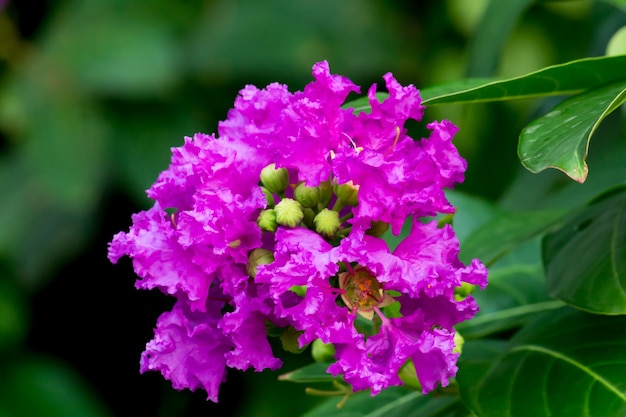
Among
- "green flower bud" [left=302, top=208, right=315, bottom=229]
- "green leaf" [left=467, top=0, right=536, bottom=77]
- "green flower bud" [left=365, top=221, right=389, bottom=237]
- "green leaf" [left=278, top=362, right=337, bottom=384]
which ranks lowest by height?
"green leaf" [left=278, top=362, right=337, bottom=384]

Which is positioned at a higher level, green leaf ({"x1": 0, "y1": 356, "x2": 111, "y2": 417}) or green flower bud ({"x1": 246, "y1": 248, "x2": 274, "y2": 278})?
green flower bud ({"x1": 246, "y1": 248, "x2": 274, "y2": 278})

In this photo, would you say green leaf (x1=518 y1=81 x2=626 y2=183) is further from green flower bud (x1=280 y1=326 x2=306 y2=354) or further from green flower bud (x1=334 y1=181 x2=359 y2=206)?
green flower bud (x1=280 y1=326 x2=306 y2=354)

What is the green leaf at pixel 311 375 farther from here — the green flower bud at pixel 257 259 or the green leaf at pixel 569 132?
the green leaf at pixel 569 132

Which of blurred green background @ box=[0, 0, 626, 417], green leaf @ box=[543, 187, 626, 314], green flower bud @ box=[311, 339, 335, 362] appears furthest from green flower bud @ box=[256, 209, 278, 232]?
blurred green background @ box=[0, 0, 626, 417]

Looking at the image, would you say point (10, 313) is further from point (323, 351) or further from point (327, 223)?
point (327, 223)

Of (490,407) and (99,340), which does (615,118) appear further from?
(99,340)
